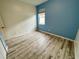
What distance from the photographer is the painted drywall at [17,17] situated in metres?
3.48

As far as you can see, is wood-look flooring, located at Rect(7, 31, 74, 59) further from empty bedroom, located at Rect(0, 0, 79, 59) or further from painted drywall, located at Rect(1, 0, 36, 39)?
painted drywall, located at Rect(1, 0, 36, 39)

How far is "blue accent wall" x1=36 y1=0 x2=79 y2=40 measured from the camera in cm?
309

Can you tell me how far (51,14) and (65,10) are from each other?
107 cm

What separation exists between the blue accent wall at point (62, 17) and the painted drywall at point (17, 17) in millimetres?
1392

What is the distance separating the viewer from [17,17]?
4.03 metres

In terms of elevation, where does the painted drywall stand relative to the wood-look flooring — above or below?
above

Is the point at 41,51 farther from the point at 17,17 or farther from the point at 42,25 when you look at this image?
the point at 42,25

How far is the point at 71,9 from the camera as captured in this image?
316cm

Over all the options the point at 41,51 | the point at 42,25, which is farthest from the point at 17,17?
the point at 41,51

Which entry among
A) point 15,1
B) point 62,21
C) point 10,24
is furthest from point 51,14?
point 10,24

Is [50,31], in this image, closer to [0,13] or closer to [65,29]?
[65,29]

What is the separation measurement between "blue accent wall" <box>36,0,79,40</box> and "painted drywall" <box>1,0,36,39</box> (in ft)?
4.57

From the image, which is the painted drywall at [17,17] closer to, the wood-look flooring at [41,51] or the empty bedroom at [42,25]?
the empty bedroom at [42,25]

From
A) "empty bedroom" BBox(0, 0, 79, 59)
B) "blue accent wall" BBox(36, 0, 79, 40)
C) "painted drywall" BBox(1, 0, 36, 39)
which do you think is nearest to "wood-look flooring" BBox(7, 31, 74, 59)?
"empty bedroom" BBox(0, 0, 79, 59)
